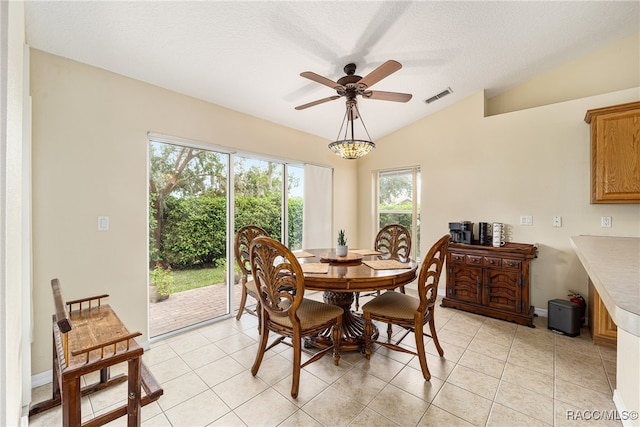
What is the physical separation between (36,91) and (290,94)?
2081mm

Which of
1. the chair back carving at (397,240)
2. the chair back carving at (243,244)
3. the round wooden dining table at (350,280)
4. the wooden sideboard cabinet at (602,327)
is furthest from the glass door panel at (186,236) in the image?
the wooden sideboard cabinet at (602,327)

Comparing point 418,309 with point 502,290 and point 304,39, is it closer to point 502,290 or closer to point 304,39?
point 502,290

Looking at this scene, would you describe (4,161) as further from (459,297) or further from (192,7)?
(459,297)

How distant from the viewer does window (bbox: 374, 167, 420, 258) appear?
4.40 meters

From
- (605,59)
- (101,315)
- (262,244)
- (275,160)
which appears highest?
(605,59)

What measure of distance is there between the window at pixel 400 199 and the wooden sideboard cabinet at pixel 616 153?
2.04m

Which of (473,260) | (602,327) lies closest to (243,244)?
(473,260)

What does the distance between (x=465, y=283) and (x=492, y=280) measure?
30 centimetres

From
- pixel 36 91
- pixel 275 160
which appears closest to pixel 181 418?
pixel 36 91

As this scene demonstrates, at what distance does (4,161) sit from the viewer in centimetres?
63

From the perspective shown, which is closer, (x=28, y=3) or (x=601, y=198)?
(x=28, y=3)

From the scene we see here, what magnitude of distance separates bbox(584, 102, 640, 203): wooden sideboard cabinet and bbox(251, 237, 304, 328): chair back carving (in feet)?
10.5

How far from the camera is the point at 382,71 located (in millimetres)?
1907

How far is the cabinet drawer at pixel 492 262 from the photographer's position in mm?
3121
